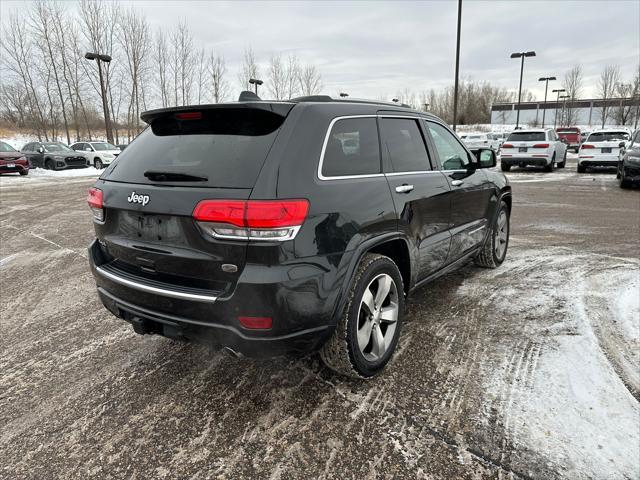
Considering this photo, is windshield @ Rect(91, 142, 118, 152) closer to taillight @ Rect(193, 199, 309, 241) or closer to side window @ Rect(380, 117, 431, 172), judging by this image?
side window @ Rect(380, 117, 431, 172)

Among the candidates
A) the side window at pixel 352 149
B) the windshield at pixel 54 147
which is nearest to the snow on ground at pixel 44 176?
the windshield at pixel 54 147

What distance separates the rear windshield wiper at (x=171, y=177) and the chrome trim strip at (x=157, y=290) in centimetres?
61

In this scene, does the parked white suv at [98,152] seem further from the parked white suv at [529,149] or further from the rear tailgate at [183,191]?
the rear tailgate at [183,191]

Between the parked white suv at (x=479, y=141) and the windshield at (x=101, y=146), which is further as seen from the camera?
the parked white suv at (x=479, y=141)

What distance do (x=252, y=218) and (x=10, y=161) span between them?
69.0 feet

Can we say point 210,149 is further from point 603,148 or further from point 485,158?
point 603,148

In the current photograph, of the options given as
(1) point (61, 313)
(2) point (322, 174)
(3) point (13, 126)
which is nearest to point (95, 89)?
(3) point (13, 126)

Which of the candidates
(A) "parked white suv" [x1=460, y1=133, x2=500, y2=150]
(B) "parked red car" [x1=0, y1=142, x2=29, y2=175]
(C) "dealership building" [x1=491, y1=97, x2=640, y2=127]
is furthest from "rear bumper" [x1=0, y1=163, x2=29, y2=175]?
(C) "dealership building" [x1=491, y1=97, x2=640, y2=127]

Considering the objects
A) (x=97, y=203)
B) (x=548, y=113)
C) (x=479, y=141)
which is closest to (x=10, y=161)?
(x=97, y=203)

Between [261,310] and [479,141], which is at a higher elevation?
[479,141]

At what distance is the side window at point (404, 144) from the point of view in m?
3.20

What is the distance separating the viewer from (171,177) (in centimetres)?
249

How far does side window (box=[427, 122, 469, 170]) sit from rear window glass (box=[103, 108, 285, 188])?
6.13 feet

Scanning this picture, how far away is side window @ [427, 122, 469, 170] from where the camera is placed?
387 cm
